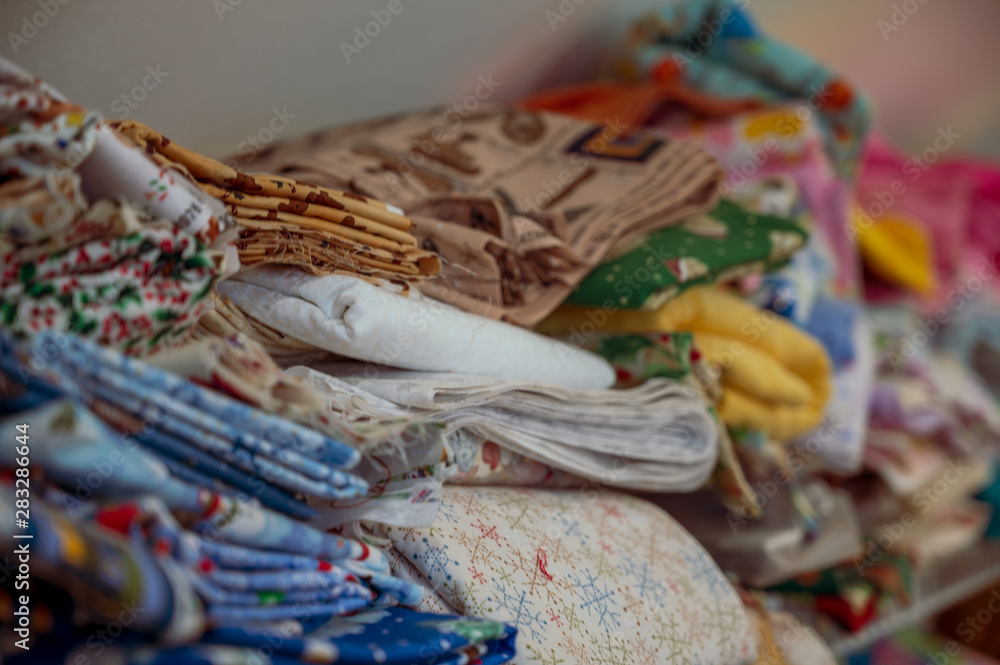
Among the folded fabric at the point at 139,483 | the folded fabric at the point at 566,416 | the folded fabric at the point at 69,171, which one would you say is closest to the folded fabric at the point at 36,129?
the folded fabric at the point at 69,171

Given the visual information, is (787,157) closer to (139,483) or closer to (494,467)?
(494,467)

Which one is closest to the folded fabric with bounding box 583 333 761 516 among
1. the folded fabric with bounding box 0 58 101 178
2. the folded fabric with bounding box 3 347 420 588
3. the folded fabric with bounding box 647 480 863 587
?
the folded fabric with bounding box 647 480 863 587

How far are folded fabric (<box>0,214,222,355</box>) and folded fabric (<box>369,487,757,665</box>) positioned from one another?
0.23 metres

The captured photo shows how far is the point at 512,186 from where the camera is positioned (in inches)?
34.4

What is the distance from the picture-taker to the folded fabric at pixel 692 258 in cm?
79

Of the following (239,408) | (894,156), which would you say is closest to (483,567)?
(239,408)

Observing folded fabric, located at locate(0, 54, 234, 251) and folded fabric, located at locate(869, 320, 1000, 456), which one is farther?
folded fabric, located at locate(869, 320, 1000, 456)

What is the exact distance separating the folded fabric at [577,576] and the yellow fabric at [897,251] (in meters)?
0.81

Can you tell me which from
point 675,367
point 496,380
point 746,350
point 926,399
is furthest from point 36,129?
point 926,399

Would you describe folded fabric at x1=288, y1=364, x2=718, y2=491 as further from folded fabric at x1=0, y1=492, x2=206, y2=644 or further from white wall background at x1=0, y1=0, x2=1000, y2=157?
white wall background at x1=0, y1=0, x2=1000, y2=157

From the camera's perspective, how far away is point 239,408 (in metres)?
0.42

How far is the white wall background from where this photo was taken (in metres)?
0.67

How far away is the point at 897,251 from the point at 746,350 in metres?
0.63

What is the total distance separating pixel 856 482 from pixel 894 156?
0.70 meters
